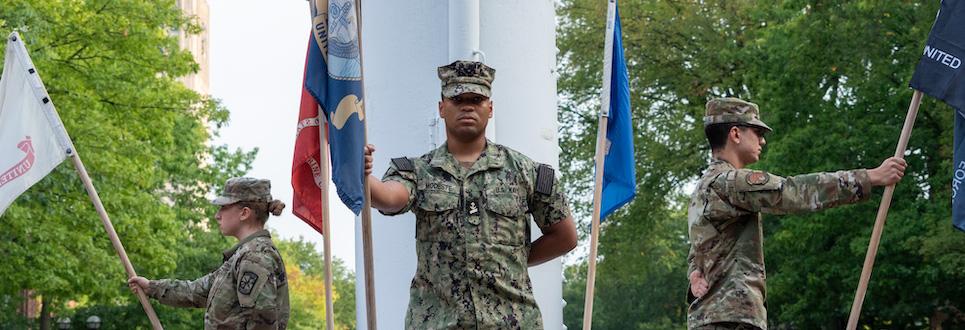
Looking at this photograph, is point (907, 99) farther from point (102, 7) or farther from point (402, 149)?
point (402, 149)

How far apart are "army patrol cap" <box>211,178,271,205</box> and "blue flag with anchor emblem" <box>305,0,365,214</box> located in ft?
4.34

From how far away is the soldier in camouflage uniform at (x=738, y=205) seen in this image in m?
7.36

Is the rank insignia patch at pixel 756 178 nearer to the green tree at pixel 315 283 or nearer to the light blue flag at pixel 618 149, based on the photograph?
the light blue flag at pixel 618 149

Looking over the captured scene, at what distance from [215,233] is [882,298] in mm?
21634

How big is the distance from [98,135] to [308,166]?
19948mm

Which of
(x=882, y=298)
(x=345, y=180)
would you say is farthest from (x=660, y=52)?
(x=345, y=180)

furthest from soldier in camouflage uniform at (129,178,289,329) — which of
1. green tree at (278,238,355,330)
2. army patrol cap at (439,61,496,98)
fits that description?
green tree at (278,238,355,330)

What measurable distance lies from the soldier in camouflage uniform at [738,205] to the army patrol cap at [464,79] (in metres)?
1.39

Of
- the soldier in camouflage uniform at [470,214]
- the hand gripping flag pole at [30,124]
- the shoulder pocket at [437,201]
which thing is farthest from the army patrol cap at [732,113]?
the hand gripping flag pole at [30,124]

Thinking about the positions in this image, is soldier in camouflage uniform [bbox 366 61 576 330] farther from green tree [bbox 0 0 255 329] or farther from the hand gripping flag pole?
green tree [bbox 0 0 255 329]

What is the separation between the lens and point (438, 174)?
271 inches

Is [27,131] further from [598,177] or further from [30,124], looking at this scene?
[598,177]

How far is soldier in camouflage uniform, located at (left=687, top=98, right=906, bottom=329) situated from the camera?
736 centimetres

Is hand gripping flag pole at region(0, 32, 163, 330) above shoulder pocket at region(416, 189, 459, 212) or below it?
above
